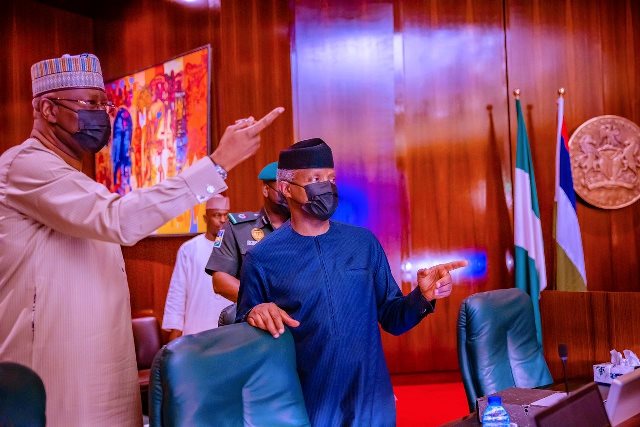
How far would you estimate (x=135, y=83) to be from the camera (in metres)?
7.07

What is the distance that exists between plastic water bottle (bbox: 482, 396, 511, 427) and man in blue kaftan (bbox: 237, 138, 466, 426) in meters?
0.44

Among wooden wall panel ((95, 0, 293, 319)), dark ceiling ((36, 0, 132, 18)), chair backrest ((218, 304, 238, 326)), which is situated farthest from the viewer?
dark ceiling ((36, 0, 132, 18))

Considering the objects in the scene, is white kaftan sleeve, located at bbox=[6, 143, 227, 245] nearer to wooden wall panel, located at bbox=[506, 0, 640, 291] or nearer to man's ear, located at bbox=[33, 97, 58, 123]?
man's ear, located at bbox=[33, 97, 58, 123]

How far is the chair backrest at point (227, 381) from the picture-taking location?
178 cm

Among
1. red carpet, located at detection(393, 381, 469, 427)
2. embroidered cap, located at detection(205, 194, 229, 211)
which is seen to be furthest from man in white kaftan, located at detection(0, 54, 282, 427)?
red carpet, located at detection(393, 381, 469, 427)

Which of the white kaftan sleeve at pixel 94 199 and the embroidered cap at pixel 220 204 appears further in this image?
the embroidered cap at pixel 220 204

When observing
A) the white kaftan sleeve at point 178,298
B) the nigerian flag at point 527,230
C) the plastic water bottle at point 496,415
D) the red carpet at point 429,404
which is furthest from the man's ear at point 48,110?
the nigerian flag at point 527,230

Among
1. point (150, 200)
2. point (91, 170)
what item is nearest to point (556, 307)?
point (150, 200)

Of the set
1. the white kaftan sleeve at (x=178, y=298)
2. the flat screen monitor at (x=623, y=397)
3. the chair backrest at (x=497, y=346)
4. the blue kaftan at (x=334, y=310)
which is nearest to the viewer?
the flat screen monitor at (x=623, y=397)

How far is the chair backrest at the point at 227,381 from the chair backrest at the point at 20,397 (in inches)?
12.5

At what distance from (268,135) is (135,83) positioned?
190cm

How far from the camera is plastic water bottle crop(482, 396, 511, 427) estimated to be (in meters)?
2.00

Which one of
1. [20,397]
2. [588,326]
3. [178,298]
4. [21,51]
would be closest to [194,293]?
[178,298]

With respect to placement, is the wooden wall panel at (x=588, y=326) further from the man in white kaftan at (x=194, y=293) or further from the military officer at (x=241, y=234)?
the man in white kaftan at (x=194, y=293)
